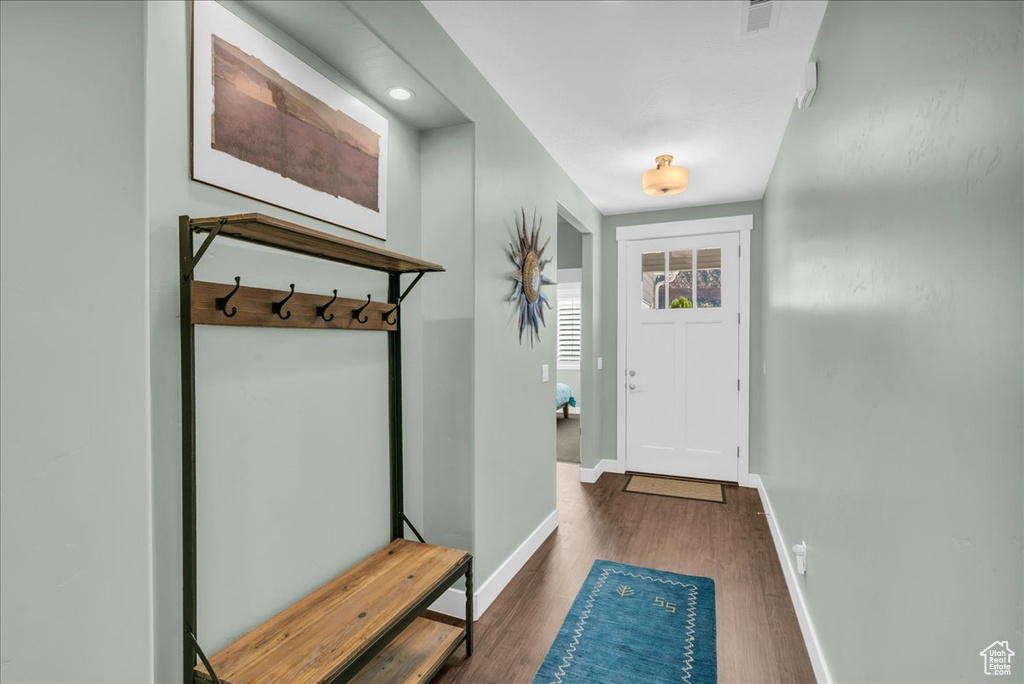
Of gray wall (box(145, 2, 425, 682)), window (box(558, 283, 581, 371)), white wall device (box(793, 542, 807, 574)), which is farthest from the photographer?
window (box(558, 283, 581, 371))

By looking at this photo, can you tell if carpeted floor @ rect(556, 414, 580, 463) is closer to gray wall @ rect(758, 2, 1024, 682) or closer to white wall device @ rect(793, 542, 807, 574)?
white wall device @ rect(793, 542, 807, 574)

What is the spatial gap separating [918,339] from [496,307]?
169 centimetres

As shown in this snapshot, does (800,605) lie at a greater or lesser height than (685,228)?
lesser

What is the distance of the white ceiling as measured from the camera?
181 centimetres

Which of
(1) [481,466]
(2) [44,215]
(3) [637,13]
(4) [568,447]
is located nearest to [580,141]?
(3) [637,13]

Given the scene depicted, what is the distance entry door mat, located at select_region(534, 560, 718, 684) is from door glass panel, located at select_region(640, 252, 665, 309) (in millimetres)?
2500

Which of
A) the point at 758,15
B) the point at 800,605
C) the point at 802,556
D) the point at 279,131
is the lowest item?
the point at 800,605

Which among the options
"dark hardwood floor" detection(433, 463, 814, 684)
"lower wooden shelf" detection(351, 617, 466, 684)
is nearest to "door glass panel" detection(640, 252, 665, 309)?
"dark hardwood floor" detection(433, 463, 814, 684)

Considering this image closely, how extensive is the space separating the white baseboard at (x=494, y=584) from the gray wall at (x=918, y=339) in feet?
4.48

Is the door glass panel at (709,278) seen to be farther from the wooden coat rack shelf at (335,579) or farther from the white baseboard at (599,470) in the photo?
the wooden coat rack shelf at (335,579)

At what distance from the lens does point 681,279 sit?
4.46m

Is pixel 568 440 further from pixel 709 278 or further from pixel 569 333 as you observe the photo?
pixel 709 278

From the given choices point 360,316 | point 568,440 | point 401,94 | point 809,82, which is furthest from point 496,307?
point 568,440

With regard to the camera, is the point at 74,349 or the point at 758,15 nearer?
the point at 74,349
